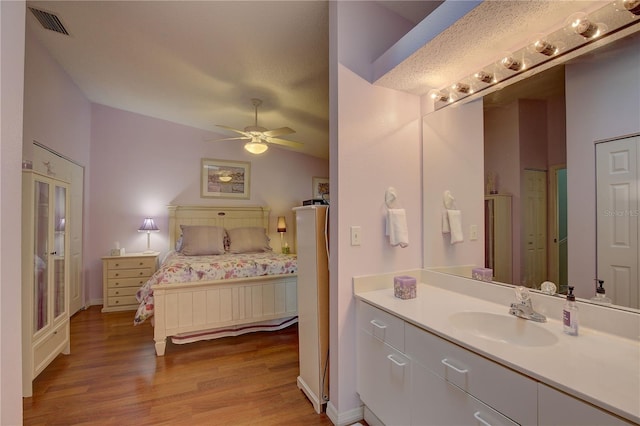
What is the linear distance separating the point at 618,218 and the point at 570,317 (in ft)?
1.44

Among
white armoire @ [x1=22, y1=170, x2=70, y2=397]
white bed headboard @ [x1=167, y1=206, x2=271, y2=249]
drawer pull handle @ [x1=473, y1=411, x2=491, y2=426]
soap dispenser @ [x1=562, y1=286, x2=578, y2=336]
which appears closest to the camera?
drawer pull handle @ [x1=473, y1=411, x2=491, y2=426]

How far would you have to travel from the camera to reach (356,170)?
181 cm

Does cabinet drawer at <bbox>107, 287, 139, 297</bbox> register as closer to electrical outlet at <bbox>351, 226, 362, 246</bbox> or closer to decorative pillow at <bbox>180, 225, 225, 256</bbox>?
decorative pillow at <bbox>180, 225, 225, 256</bbox>

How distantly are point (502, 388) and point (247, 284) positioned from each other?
8.45ft

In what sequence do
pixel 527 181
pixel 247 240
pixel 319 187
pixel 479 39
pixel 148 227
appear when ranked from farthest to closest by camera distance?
pixel 319 187, pixel 247 240, pixel 148 227, pixel 527 181, pixel 479 39

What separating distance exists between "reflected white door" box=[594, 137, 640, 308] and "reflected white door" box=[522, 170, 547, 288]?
22 cm

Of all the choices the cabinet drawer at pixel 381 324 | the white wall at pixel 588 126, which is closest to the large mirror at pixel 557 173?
the white wall at pixel 588 126

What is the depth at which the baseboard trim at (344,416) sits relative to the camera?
1.76m

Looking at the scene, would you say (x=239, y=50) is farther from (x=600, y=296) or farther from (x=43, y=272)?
(x=600, y=296)

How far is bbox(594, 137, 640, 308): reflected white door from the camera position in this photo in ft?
3.61

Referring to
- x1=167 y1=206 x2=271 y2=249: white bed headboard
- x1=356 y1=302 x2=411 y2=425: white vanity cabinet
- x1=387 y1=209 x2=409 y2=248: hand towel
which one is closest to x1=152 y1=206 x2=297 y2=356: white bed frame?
x1=356 y1=302 x2=411 y2=425: white vanity cabinet

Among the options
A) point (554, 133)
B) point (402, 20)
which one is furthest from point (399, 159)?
point (402, 20)

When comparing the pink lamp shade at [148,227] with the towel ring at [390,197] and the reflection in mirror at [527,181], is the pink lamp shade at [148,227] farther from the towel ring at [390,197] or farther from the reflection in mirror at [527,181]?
the reflection in mirror at [527,181]

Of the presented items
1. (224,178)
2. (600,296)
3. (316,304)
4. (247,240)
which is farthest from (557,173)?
(224,178)
